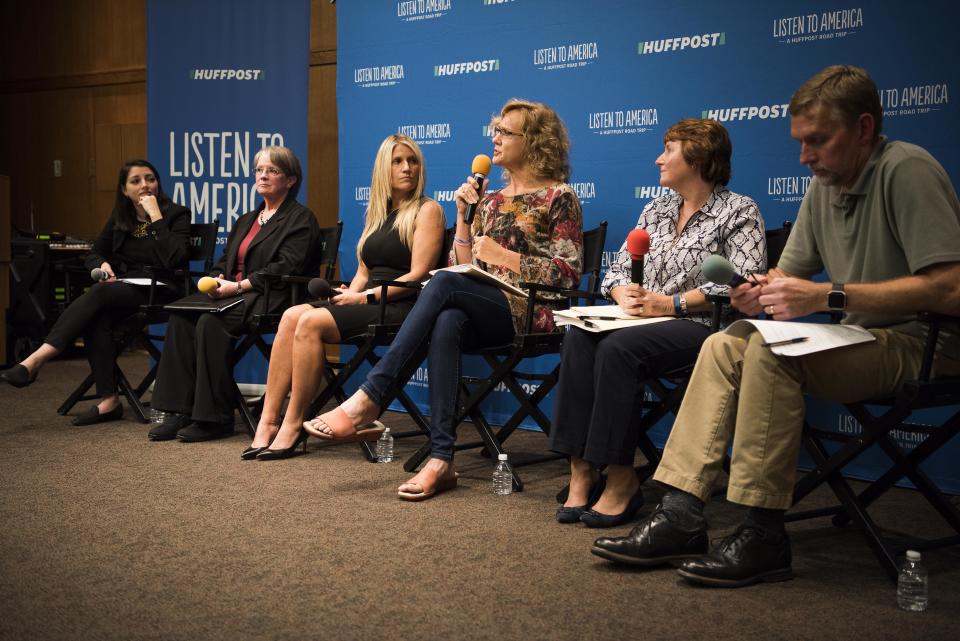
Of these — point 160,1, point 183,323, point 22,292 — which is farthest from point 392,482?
point 22,292

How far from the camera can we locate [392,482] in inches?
127

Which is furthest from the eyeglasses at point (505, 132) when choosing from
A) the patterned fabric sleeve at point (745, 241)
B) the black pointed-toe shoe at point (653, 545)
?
the black pointed-toe shoe at point (653, 545)

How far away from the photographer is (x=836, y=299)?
84.0 inches

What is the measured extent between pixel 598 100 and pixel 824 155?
1878mm

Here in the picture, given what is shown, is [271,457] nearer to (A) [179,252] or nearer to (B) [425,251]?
(B) [425,251]

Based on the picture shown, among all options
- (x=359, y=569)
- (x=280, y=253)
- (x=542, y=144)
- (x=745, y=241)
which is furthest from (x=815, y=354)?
(x=280, y=253)

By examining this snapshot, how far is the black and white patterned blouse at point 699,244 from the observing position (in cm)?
282

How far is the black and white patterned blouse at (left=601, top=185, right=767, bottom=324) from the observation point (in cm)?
282

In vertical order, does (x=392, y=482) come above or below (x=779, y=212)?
below

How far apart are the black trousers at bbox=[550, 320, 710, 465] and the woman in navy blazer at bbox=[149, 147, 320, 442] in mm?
1731

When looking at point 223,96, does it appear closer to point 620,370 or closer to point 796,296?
point 620,370

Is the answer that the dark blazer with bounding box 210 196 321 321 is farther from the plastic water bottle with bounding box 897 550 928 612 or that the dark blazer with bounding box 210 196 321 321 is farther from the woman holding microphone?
the plastic water bottle with bounding box 897 550 928 612

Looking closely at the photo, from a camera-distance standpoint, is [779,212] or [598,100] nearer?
[779,212]

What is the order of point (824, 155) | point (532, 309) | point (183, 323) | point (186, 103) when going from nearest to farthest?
point (824, 155), point (532, 309), point (183, 323), point (186, 103)
